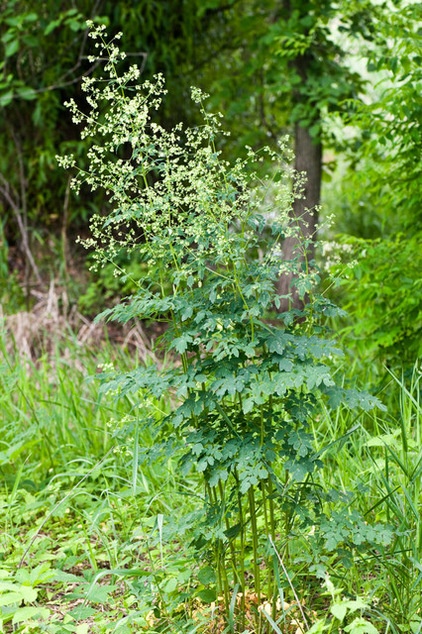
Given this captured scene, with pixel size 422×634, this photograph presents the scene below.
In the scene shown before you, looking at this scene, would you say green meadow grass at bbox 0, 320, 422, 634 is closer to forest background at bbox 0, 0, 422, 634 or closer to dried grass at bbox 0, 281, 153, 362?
forest background at bbox 0, 0, 422, 634

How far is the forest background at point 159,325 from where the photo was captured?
90.4 inches

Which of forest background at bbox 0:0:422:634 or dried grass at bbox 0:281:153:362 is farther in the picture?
dried grass at bbox 0:281:153:362

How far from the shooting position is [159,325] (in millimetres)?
6273

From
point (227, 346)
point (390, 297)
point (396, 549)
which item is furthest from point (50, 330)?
point (227, 346)

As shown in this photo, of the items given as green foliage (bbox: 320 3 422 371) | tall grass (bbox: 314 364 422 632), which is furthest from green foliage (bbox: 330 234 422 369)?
tall grass (bbox: 314 364 422 632)

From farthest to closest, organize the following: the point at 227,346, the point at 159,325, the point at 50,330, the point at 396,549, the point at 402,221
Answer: the point at 159,325
the point at 50,330
the point at 402,221
the point at 396,549
the point at 227,346

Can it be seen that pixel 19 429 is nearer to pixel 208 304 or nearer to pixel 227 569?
pixel 227 569

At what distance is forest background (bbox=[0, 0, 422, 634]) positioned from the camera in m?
2.29

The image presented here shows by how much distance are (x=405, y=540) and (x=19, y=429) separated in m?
2.06

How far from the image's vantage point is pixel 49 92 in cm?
614

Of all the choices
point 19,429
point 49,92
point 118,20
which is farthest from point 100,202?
point 19,429

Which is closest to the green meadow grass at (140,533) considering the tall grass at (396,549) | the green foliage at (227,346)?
the tall grass at (396,549)

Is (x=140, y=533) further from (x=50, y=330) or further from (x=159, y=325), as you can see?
(x=159, y=325)

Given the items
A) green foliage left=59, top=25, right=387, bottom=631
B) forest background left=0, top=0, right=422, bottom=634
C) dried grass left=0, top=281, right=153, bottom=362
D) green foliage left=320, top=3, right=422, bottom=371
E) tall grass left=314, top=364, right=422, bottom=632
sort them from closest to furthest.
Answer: green foliage left=59, top=25, right=387, bottom=631, tall grass left=314, top=364, right=422, bottom=632, forest background left=0, top=0, right=422, bottom=634, green foliage left=320, top=3, right=422, bottom=371, dried grass left=0, top=281, right=153, bottom=362
